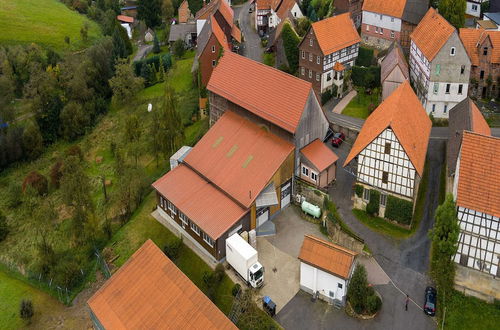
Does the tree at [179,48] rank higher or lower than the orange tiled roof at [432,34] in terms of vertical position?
lower

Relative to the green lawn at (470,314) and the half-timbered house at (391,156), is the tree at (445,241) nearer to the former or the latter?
the green lawn at (470,314)

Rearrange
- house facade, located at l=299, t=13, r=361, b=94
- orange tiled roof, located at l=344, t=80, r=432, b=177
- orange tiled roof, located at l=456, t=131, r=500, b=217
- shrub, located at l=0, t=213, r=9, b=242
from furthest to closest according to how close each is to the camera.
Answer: house facade, located at l=299, t=13, r=361, b=94, shrub, located at l=0, t=213, r=9, b=242, orange tiled roof, located at l=344, t=80, r=432, b=177, orange tiled roof, located at l=456, t=131, r=500, b=217

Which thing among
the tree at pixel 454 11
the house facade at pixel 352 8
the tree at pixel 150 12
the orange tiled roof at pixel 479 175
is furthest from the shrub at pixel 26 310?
the tree at pixel 150 12

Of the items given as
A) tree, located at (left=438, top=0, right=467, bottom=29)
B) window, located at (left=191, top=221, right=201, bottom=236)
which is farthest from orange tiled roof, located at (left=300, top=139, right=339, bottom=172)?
tree, located at (left=438, top=0, right=467, bottom=29)

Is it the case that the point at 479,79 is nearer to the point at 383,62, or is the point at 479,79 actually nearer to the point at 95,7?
the point at 383,62

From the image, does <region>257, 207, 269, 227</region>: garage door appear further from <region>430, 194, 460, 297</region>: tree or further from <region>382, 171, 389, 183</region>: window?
<region>430, 194, 460, 297</region>: tree
